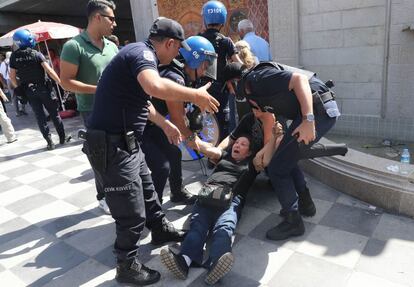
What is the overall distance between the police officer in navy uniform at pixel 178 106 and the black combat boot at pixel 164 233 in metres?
0.32

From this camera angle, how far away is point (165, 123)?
2.45m

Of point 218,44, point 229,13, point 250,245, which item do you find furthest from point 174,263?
point 229,13

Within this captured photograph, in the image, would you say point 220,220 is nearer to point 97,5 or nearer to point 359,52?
point 97,5

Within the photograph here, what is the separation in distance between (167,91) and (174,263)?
1.08 m

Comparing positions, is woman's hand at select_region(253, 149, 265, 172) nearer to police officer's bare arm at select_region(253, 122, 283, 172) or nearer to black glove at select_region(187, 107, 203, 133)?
police officer's bare arm at select_region(253, 122, 283, 172)

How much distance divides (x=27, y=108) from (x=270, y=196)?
31.8ft

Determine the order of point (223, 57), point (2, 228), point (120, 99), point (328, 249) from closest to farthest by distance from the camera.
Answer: point (120, 99), point (328, 249), point (2, 228), point (223, 57)

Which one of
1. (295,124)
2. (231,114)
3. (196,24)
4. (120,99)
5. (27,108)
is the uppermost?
(196,24)

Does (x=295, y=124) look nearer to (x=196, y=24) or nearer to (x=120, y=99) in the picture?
(x=120, y=99)

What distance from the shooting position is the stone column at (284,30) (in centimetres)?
498

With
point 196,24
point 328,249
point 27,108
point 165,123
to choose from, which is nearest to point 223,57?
point 165,123

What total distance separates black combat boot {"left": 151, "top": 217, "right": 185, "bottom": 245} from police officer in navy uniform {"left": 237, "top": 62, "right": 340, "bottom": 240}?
0.69 metres

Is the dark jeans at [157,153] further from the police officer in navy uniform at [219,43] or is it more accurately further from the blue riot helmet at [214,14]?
the blue riot helmet at [214,14]

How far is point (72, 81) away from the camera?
2969mm
